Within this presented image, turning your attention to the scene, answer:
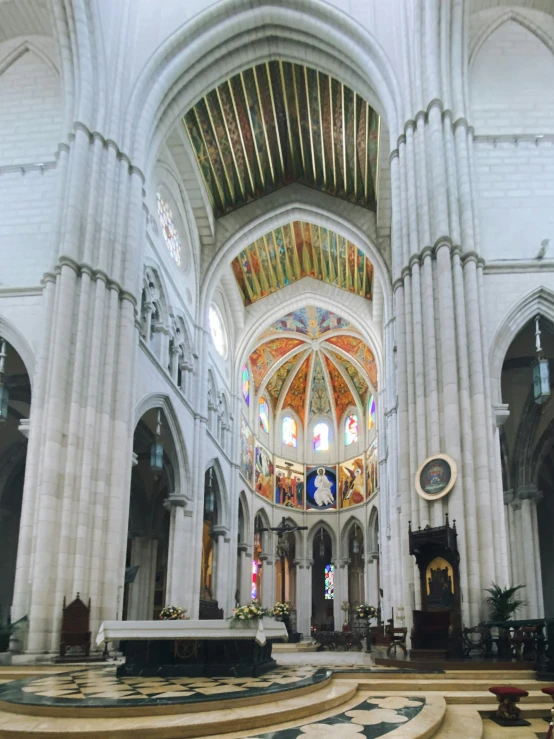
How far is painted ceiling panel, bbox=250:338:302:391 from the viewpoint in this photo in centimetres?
3586

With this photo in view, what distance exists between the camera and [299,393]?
130 ft

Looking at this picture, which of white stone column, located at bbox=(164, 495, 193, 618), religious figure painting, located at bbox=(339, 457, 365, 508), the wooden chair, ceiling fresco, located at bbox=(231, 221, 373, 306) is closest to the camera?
the wooden chair

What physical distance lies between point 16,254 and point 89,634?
28.7ft

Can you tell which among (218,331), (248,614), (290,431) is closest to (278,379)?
(290,431)

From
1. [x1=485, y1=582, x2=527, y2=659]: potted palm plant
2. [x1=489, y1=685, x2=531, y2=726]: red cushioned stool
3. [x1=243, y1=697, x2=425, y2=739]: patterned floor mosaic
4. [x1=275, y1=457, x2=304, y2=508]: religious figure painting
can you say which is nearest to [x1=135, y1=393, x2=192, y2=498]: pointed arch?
[x1=485, y1=582, x2=527, y2=659]: potted palm plant

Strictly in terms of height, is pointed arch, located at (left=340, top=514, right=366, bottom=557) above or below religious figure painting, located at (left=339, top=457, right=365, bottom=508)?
below

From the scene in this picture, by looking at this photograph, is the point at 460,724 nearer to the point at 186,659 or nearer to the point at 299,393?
the point at 186,659

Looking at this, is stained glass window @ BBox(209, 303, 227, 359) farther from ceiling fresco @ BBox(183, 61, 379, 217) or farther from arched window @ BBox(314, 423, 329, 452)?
arched window @ BBox(314, 423, 329, 452)

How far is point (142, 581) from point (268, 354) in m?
14.8

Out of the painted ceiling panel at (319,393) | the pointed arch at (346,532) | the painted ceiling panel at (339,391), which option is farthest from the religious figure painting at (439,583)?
the painted ceiling panel at (319,393)

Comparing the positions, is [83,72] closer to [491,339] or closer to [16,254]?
[16,254]

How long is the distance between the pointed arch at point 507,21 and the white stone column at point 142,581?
19.3 metres

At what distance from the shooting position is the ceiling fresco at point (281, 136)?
2177cm

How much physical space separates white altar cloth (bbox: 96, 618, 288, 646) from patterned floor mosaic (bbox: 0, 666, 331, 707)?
53 centimetres
